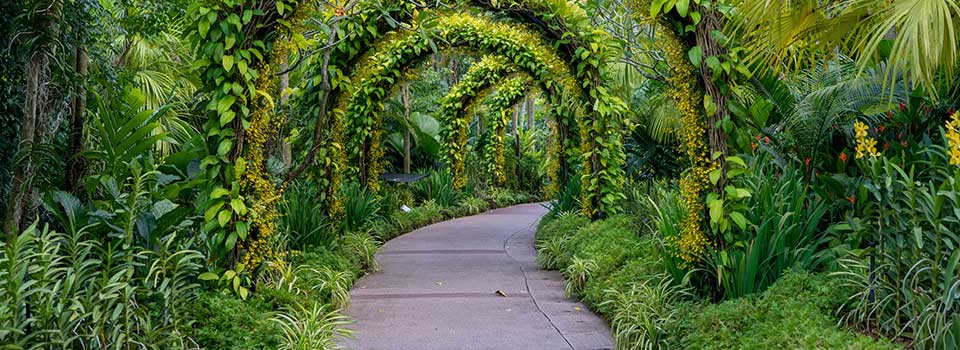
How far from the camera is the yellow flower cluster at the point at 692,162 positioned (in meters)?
4.91

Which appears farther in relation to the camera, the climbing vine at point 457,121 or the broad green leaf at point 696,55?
the climbing vine at point 457,121

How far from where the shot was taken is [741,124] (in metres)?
4.84

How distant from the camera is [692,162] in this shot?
5.04m

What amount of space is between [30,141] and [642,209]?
220 inches

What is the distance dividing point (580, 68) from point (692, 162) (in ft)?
11.9

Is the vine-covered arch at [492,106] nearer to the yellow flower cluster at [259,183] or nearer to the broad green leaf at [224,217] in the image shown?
the yellow flower cluster at [259,183]

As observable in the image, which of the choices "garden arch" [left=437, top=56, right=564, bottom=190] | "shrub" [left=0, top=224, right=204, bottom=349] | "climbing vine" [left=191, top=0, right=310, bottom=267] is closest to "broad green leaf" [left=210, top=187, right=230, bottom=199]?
"climbing vine" [left=191, top=0, right=310, bottom=267]

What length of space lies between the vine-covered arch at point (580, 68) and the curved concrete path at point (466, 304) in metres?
1.23

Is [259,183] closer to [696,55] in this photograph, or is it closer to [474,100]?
[696,55]

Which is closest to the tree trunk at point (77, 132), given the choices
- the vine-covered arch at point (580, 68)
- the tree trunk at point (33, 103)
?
the tree trunk at point (33, 103)

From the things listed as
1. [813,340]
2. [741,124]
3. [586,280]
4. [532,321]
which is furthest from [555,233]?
[813,340]

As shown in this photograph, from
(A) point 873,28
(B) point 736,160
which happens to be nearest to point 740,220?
(B) point 736,160

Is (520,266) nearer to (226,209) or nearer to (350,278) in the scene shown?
(350,278)

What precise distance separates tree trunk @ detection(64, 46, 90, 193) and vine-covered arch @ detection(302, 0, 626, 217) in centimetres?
257
